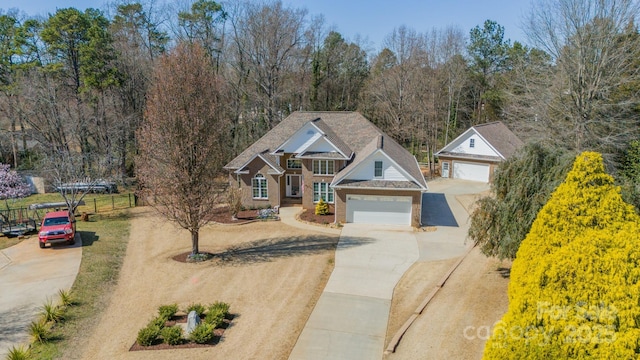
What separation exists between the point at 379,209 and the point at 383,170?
2.56 meters

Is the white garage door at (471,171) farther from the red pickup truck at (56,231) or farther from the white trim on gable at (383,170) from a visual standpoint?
the red pickup truck at (56,231)

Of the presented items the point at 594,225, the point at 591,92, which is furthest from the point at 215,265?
the point at 591,92

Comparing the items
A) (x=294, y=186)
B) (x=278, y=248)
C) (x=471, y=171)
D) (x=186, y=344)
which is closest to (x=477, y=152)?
(x=471, y=171)

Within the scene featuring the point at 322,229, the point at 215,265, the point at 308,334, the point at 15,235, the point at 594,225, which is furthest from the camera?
the point at 322,229

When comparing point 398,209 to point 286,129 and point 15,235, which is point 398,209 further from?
point 15,235

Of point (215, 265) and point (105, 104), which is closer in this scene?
point (215, 265)

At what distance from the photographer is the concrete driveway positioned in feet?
46.0

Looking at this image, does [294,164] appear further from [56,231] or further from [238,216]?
[56,231]

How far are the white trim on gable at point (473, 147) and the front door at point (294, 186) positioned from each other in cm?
1817

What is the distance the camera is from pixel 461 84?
50.0m

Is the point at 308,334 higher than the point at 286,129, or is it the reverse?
the point at 286,129

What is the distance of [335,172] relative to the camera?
2977cm

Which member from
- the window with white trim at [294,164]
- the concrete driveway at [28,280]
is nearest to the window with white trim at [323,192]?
the window with white trim at [294,164]

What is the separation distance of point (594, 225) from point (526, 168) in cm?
570
